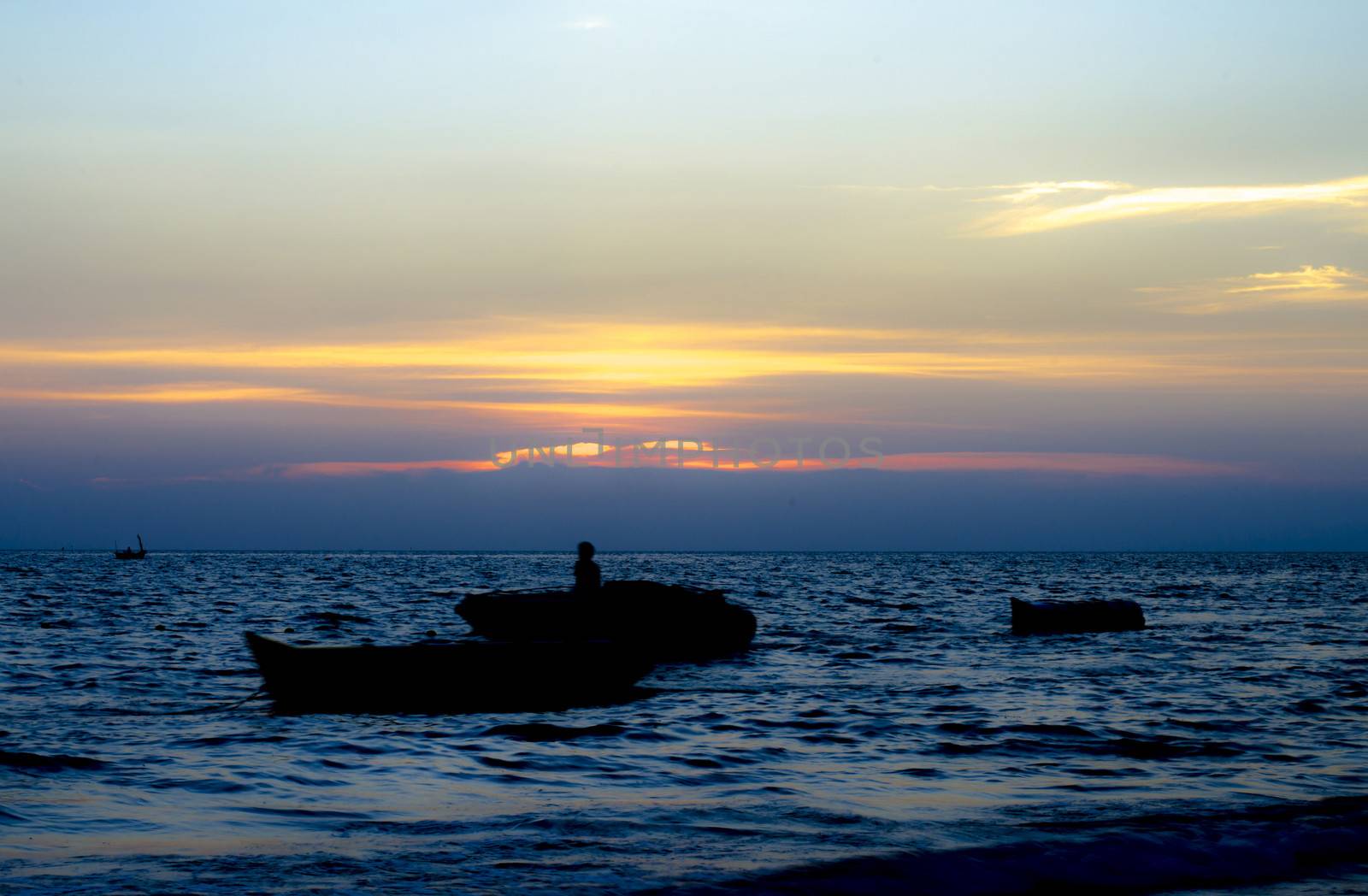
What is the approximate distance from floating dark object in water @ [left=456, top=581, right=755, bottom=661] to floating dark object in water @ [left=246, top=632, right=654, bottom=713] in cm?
929

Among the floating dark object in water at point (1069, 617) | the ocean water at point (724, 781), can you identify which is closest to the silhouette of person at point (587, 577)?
the ocean water at point (724, 781)

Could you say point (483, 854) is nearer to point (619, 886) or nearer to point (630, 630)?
point (619, 886)

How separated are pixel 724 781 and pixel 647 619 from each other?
17.8m

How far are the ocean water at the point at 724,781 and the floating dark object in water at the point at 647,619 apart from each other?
202 centimetres

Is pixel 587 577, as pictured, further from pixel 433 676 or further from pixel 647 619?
pixel 647 619

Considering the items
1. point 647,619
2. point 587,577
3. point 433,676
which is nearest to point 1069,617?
point 647,619

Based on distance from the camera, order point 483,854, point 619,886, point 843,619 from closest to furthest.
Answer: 1. point 619,886
2. point 483,854
3. point 843,619

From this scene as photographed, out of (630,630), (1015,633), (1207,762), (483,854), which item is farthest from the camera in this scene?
(1015,633)

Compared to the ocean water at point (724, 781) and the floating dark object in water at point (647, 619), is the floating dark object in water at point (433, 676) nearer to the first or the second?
the ocean water at point (724, 781)

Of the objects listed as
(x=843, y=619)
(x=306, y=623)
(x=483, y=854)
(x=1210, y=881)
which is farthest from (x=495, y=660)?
(x=843, y=619)

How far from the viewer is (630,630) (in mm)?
33562

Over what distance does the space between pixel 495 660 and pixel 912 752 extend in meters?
7.87

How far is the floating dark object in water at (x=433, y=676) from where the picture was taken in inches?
848

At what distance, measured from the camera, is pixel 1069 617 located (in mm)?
43844
